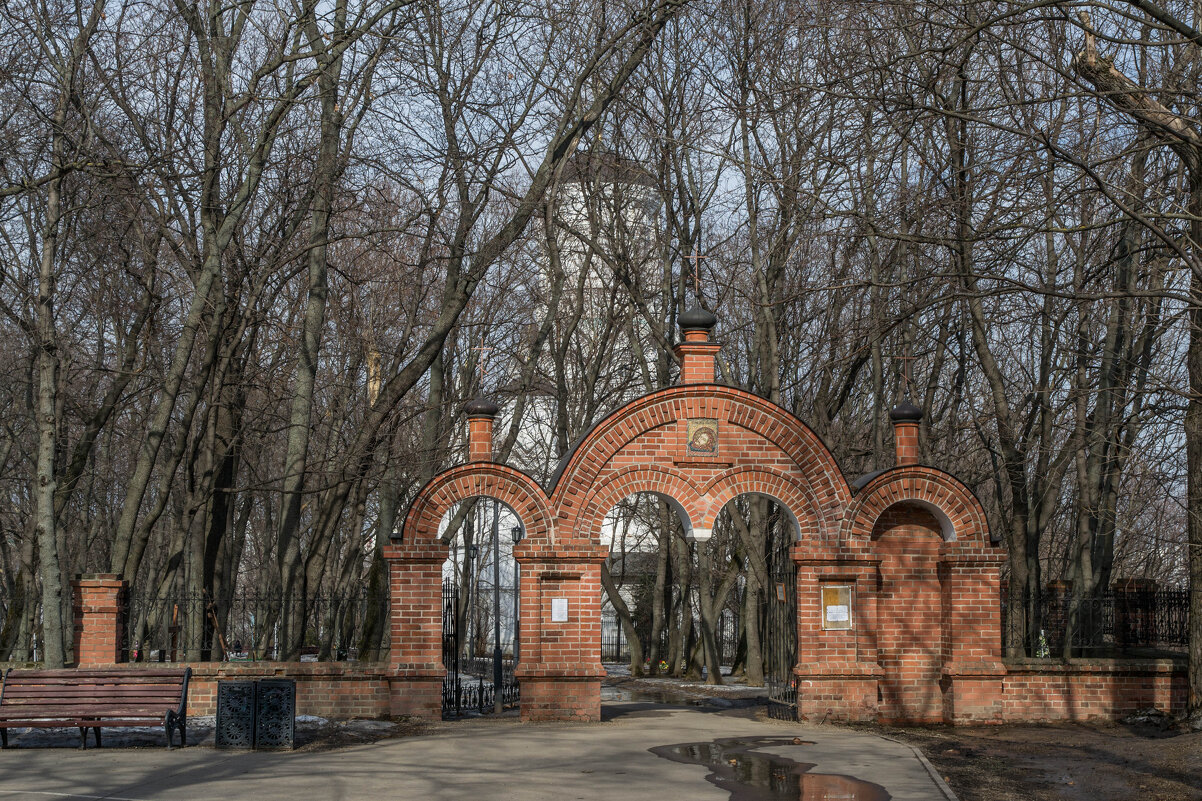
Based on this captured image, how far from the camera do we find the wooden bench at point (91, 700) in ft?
40.0

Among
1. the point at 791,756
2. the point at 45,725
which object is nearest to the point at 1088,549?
the point at 791,756

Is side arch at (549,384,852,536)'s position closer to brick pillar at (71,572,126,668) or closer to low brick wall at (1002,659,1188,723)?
low brick wall at (1002,659,1188,723)

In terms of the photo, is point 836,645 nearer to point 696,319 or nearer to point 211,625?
point 696,319

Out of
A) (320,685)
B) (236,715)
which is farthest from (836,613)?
(236,715)

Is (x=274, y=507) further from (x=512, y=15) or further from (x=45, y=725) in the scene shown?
(x=45, y=725)

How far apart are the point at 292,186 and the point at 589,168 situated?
6959 mm

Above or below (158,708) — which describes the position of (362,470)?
above

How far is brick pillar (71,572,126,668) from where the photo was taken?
14906 mm

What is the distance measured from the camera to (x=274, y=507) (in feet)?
120

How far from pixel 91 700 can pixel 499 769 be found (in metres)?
4.35

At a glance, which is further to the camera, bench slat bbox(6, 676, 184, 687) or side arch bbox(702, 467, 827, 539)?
side arch bbox(702, 467, 827, 539)

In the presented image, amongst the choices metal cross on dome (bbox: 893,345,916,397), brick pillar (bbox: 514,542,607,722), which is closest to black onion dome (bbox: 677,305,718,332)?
metal cross on dome (bbox: 893,345,916,397)

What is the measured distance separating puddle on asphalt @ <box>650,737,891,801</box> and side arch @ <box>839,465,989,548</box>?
3.16 m

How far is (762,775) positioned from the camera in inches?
436
